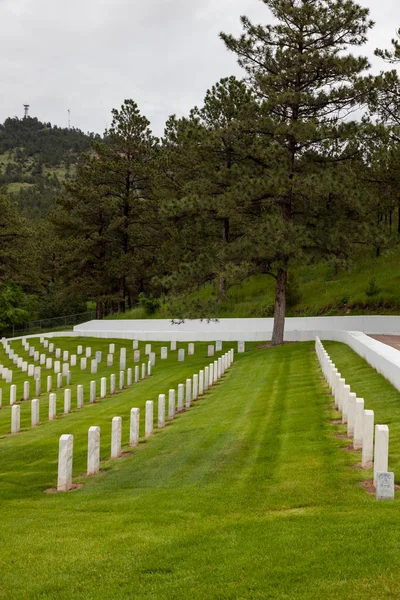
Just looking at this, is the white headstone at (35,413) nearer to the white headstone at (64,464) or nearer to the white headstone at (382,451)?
the white headstone at (64,464)

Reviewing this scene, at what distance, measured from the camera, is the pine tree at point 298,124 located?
31578mm

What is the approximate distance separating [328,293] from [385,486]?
129ft

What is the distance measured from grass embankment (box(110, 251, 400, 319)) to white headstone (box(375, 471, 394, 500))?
31.0 meters

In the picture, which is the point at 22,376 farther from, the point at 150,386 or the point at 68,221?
the point at 68,221

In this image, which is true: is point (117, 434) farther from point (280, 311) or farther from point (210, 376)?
point (280, 311)

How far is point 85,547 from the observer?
6.87 m

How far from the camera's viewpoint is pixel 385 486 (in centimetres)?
776

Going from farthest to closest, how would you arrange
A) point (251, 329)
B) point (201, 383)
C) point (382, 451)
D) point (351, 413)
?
point (251, 329) < point (201, 383) < point (351, 413) < point (382, 451)

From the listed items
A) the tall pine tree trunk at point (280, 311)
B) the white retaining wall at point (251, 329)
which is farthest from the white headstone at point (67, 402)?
the tall pine tree trunk at point (280, 311)

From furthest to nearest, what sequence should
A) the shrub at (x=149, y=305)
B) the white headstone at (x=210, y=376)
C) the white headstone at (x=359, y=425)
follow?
the shrub at (x=149, y=305) < the white headstone at (x=210, y=376) < the white headstone at (x=359, y=425)

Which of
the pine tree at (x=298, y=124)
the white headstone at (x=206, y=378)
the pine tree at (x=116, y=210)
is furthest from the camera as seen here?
the pine tree at (x=116, y=210)

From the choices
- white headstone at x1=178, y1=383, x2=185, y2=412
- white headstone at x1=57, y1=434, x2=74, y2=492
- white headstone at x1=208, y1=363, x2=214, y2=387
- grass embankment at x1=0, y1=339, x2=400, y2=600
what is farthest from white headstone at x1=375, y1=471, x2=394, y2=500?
white headstone at x1=208, y1=363, x2=214, y2=387

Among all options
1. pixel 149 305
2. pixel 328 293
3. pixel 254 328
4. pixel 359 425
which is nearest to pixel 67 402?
pixel 359 425

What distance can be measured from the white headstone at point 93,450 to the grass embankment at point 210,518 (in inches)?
6.8
